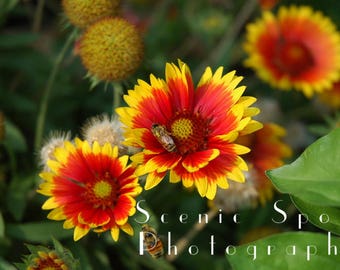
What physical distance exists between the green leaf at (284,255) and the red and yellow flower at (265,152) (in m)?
0.44

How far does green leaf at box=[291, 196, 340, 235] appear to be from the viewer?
62.6 inches

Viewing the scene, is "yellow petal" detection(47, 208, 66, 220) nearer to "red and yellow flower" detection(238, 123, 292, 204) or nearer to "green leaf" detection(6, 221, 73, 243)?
"green leaf" detection(6, 221, 73, 243)

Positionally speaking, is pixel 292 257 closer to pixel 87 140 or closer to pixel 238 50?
pixel 87 140

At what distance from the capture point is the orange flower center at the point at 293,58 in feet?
7.80

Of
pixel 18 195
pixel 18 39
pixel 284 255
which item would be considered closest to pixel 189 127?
pixel 284 255

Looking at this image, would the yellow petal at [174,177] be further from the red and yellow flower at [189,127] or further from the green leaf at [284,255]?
the green leaf at [284,255]

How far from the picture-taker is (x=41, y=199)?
1.94 m

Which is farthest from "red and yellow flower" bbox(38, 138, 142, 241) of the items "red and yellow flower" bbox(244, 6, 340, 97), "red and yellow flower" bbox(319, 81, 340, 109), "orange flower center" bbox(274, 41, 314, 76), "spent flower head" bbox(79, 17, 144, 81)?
"red and yellow flower" bbox(319, 81, 340, 109)

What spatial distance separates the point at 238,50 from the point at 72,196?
4.45ft

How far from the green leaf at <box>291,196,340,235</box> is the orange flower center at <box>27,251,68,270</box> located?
20.9 inches

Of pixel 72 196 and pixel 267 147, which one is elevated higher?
pixel 267 147

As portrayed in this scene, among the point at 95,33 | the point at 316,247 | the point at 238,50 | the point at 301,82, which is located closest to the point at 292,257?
the point at 316,247

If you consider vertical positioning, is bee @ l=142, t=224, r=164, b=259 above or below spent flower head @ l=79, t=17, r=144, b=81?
below

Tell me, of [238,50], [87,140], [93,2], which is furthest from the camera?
[238,50]
